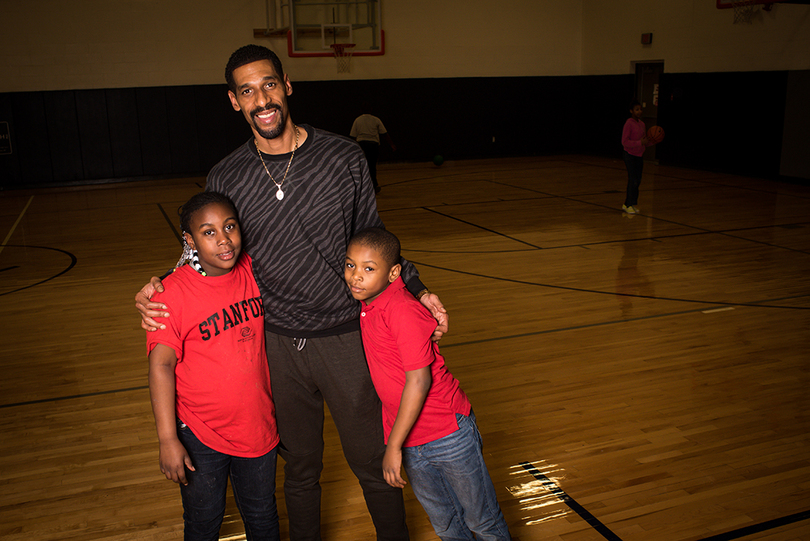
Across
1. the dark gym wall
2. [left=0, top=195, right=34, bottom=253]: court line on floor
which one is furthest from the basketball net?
[left=0, top=195, right=34, bottom=253]: court line on floor

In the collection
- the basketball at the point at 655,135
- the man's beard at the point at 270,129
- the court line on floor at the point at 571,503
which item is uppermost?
the man's beard at the point at 270,129

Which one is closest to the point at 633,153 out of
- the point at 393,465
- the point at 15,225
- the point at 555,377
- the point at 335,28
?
the point at 555,377

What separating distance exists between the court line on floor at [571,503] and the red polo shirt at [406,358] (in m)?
0.91

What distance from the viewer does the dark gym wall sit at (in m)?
11.2

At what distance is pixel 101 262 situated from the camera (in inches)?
251

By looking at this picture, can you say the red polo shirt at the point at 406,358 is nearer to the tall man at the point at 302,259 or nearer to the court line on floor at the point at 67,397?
the tall man at the point at 302,259

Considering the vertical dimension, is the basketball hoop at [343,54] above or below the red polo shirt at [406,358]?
above

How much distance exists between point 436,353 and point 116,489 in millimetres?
1678

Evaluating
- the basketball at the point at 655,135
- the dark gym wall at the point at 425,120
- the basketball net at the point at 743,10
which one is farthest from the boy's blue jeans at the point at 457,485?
the basketball net at the point at 743,10

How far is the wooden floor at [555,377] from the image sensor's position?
2.41 meters

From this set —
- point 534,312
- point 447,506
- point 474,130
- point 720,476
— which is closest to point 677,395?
point 720,476

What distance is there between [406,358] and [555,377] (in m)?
2.16

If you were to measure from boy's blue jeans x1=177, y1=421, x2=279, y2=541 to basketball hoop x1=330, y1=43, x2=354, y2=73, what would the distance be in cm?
1176

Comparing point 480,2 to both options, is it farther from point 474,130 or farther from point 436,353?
point 436,353
